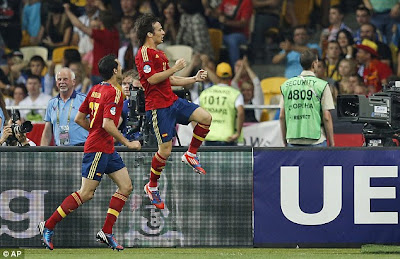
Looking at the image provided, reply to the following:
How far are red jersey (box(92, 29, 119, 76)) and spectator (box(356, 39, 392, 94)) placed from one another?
13.5ft

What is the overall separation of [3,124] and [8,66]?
6.57 meters

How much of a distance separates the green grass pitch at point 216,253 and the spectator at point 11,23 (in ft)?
28.4

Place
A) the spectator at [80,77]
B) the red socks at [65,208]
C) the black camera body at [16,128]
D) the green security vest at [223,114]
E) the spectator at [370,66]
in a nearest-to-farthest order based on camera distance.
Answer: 1. the red socks at [65,208]
2. the black camera body at [16,128]
3. the green security vest at [223,114]
4. the spectator at [370,66]
5. the spectator at [80,77]

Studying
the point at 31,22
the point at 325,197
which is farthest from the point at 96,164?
the point at 31,22

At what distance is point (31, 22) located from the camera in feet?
71.3

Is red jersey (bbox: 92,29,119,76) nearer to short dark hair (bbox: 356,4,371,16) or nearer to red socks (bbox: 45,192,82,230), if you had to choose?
short dark hair (bbox: 356,4,371,16)

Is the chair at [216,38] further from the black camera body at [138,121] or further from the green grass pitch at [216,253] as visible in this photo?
the green grass pitch at [216,253]

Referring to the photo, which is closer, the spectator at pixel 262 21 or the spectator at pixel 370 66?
the spectator at pixel 370 66

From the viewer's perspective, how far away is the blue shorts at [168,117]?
508 inches

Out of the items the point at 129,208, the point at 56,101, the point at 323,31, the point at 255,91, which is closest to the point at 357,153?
the point at 129,208

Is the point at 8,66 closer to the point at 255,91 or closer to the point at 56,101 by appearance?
the point at 255,91

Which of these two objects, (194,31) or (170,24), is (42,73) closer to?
(170,24)

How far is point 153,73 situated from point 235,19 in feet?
27.3

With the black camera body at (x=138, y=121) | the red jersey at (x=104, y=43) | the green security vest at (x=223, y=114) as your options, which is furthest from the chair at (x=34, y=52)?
the black camera body at (x=138, y=121)
